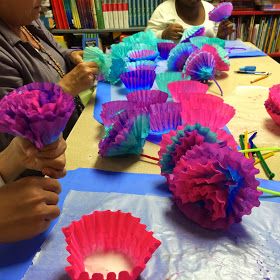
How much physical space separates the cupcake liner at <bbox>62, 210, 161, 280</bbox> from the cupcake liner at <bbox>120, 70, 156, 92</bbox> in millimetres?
589

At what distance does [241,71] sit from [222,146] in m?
0.79

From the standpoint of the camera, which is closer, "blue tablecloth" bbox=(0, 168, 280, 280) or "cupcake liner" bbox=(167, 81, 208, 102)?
"blue tablecloth" bbox=(0, 168, 280, 280)

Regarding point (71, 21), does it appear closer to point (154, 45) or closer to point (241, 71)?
point (154, 45)

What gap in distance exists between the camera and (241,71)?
1.19 m

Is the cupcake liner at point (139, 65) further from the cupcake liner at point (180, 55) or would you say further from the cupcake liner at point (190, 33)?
the cupcake liner at point (190, 33)

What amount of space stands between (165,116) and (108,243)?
0.36 meters

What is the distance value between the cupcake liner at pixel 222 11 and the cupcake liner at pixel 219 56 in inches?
18.1

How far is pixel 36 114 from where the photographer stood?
34cm

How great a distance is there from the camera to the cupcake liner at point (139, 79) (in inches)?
36.7

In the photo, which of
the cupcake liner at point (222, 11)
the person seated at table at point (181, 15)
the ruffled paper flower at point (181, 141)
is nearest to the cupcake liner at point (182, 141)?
the ruffled paper flower at point (181, 141)

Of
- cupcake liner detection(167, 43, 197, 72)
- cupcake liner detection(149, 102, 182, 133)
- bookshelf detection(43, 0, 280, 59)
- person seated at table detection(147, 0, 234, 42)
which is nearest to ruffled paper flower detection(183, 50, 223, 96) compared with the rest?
cupcake liner detection(167, 43, 197, 72)

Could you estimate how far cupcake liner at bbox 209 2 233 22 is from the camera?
1454 mm

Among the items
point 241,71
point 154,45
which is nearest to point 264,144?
point 241,71

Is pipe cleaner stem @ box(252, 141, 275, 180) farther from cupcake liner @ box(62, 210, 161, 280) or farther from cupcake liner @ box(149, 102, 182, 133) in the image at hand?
cupcake liner @ box(62, 210, 161, 280)
